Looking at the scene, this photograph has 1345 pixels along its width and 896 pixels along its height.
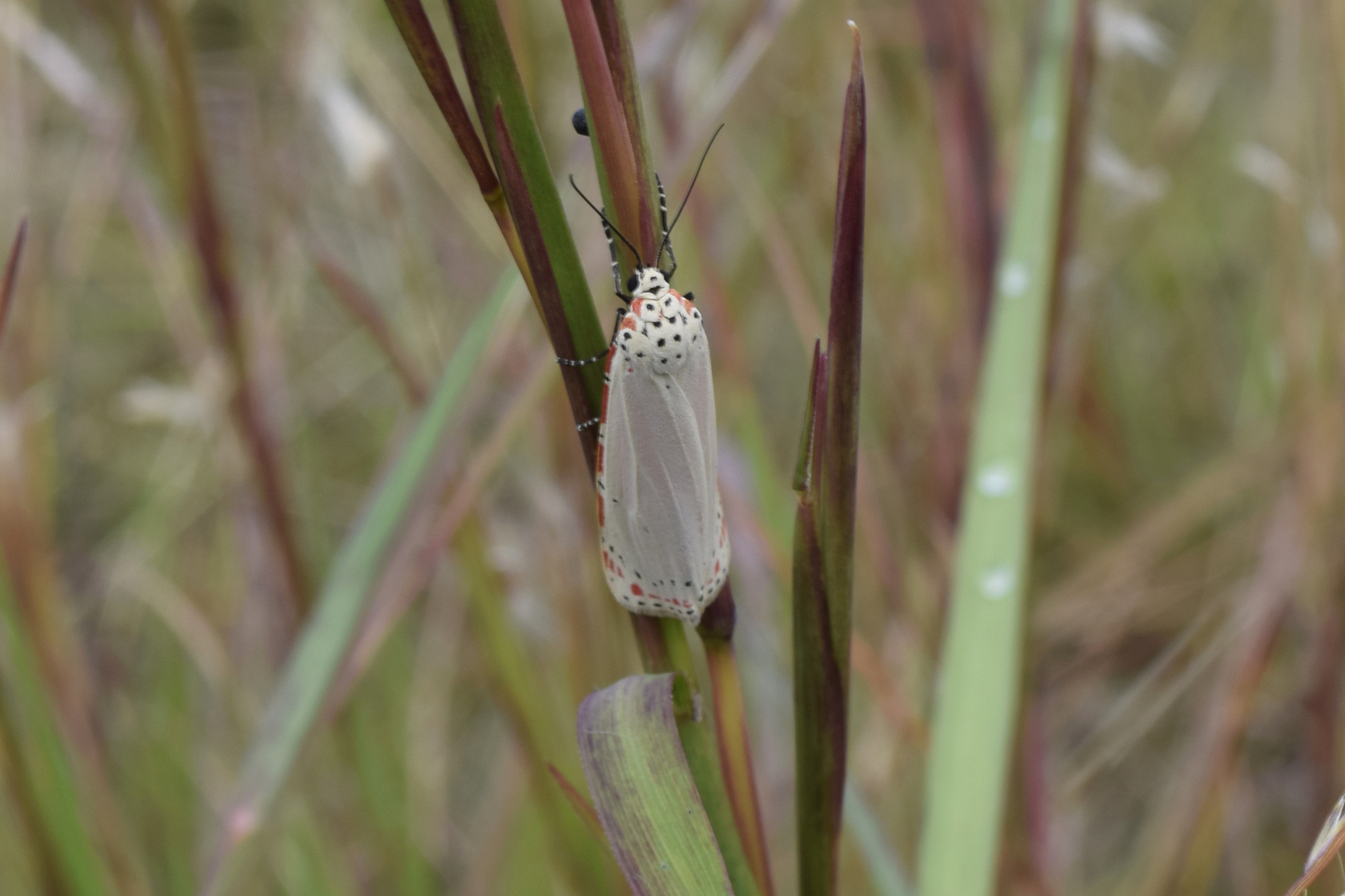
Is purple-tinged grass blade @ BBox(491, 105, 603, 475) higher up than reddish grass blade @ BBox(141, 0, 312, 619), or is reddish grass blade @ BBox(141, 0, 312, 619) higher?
reddish grass blade @ BBox(141, 0, 312, 619)

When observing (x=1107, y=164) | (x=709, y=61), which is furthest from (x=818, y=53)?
(x=1107, y=164)

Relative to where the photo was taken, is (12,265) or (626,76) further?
(12,265)

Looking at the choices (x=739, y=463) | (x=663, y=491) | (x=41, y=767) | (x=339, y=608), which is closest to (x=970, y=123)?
(x=739, y=463)

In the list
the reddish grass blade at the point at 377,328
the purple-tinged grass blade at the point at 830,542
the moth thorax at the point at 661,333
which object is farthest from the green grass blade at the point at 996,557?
the reddish grass blade at the point at 377,328

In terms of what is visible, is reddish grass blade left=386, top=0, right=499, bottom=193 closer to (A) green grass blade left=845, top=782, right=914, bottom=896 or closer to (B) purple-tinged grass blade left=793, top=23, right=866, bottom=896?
(B) purple-tinged grass blade left=793, top=23, right=866, bottom=896

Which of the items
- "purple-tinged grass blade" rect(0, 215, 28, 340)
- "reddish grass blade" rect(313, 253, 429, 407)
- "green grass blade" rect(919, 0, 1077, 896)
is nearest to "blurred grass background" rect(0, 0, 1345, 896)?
"reddish grass blade" rect(313, 253, 429, 407)

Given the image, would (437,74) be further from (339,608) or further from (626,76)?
(339,608)
